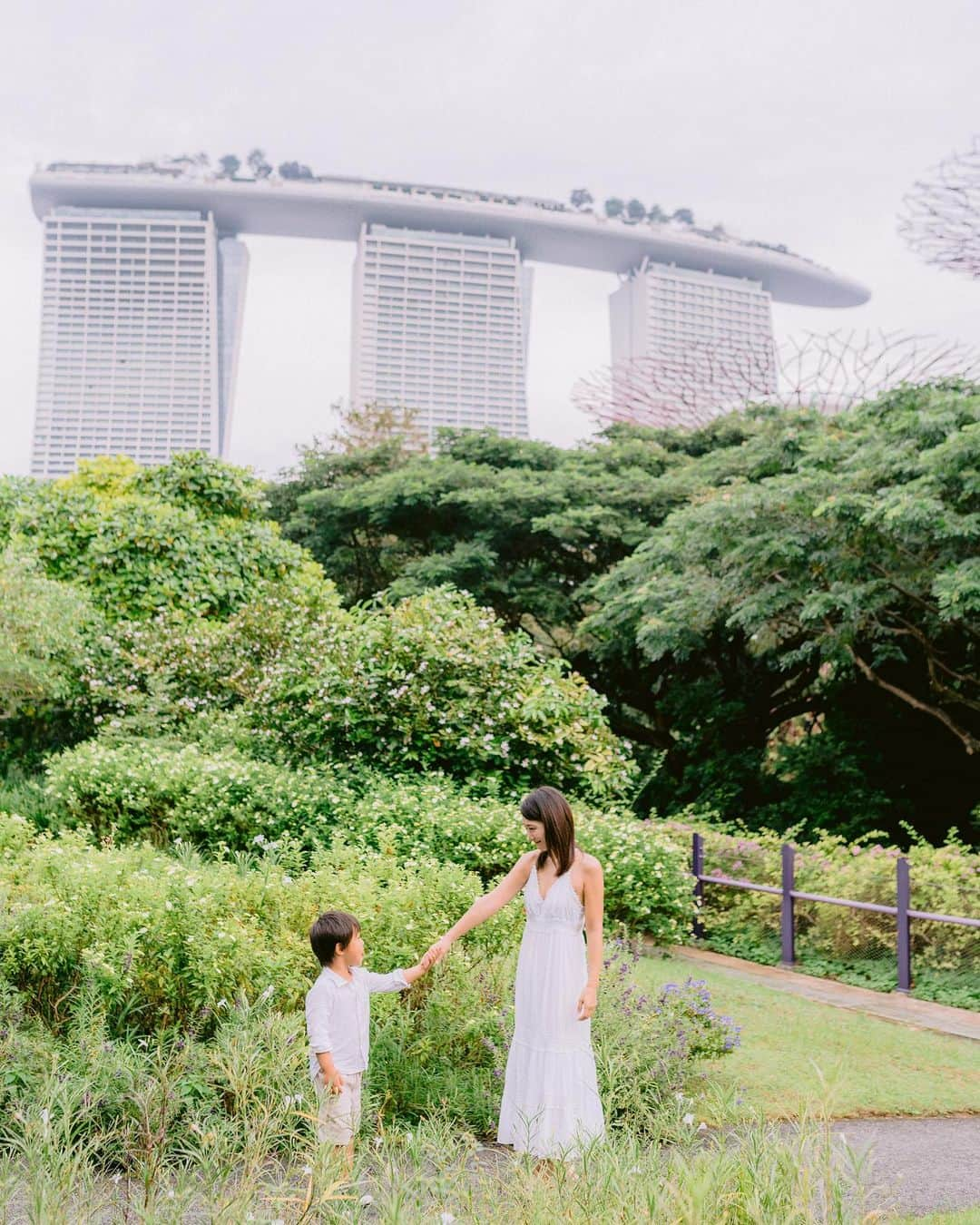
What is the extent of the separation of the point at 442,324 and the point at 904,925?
6691 centimetres

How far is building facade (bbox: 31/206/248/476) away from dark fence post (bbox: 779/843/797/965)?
206ft

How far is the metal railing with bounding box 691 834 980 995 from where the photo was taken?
9.57 meters

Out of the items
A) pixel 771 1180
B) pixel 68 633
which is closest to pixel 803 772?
pixel 68 633

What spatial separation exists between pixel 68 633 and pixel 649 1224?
1207 centimetres

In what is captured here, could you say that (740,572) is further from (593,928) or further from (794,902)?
(593,928)

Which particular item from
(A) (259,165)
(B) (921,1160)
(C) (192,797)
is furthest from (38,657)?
(A) (259,165)

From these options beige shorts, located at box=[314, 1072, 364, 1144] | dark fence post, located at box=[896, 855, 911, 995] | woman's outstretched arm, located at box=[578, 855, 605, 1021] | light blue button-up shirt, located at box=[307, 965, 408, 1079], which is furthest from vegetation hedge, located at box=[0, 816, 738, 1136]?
dark fence post, located at box=[896, 855, 911, 995]

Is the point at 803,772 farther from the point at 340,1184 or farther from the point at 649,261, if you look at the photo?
the point at 649,261

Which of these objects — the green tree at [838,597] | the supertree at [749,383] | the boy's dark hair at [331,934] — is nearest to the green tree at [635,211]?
the supertree at [749,383]

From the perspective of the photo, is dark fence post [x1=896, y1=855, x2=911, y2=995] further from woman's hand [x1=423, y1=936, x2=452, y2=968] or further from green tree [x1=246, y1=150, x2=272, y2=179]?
green tree [x1=246, y1=150, x2=272, y2=179]

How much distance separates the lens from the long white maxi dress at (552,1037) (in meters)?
4.60

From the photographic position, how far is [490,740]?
10625 mm

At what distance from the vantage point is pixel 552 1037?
4676 mm

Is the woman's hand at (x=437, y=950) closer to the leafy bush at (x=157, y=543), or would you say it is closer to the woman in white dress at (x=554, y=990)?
the woman in white dress at (x=554, y=990)
